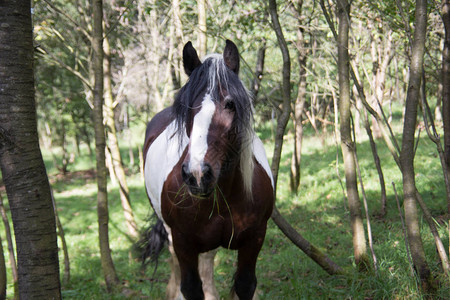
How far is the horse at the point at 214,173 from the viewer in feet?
8.07

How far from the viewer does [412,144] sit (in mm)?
3301

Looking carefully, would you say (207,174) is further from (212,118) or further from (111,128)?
(111,128)

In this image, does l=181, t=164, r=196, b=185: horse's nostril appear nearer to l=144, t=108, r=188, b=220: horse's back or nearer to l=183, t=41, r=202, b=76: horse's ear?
l=183, t=41, r=202, b=76: horse's ear

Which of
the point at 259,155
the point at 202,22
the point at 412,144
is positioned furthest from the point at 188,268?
the point at 202,22

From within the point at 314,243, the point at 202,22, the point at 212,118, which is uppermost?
the point at 202,22

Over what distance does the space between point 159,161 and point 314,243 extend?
122 inches

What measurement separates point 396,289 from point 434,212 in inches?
122

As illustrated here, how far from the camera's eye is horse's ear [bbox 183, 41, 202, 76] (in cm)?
298

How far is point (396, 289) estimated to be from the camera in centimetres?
367

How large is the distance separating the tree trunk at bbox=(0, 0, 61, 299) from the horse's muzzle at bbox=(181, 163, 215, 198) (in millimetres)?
797

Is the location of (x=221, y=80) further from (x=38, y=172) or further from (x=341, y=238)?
(x=341, y=238)

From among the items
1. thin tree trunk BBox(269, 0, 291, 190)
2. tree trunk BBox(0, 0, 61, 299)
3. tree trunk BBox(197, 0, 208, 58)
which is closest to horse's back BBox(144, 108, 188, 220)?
tree trunk BBox(197, 0, 208, 58)

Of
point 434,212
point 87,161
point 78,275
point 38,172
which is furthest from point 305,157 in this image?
point 87,161

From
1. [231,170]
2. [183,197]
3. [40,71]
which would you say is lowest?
[183,197]
